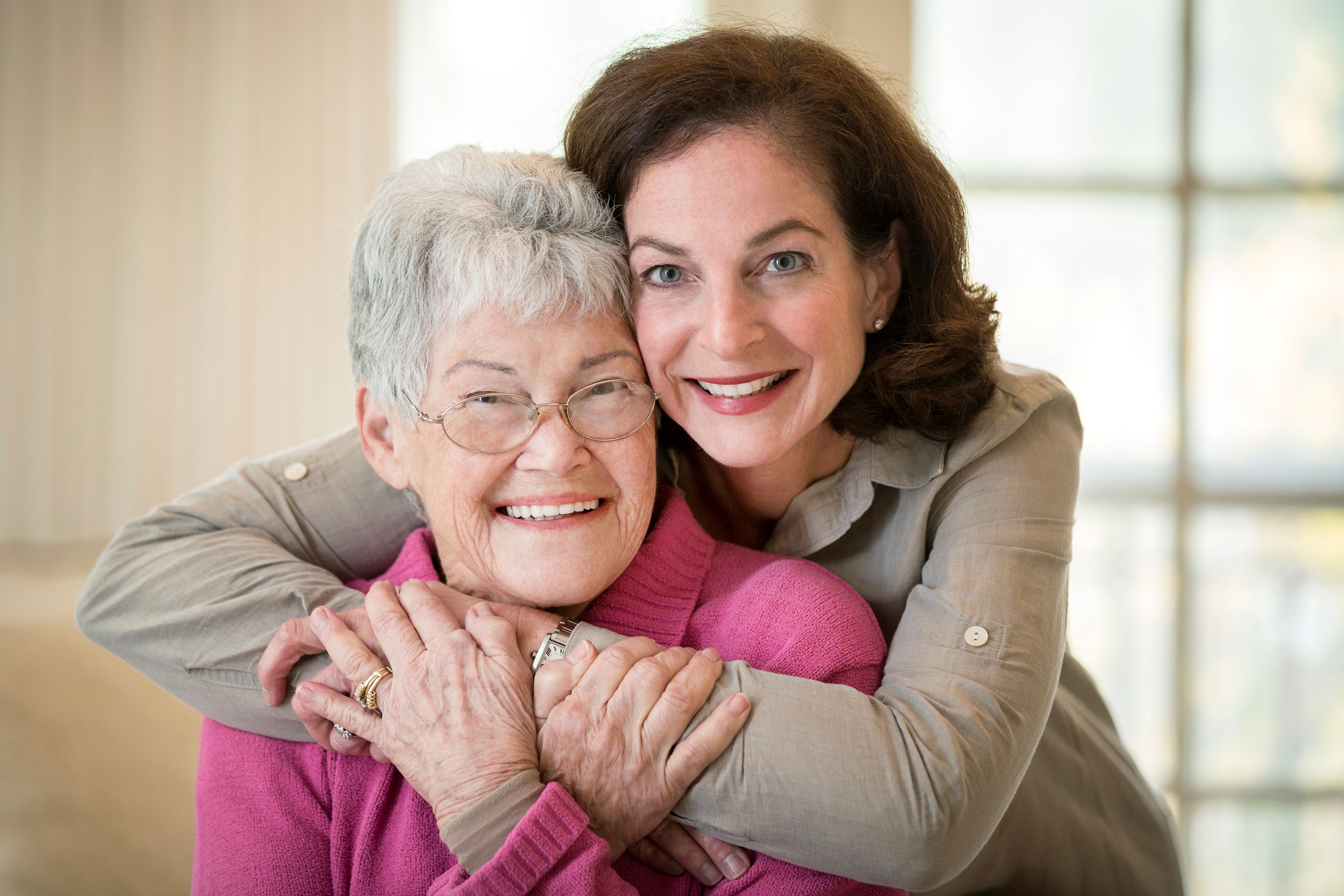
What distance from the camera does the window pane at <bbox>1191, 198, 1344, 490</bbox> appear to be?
3809 mm

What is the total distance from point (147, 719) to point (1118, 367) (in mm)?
3586

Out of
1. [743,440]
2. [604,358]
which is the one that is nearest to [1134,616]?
[743,440]

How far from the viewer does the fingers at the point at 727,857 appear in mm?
1223

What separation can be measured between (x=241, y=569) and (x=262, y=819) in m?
0.37

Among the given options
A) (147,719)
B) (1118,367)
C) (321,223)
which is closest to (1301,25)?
(1118,367)

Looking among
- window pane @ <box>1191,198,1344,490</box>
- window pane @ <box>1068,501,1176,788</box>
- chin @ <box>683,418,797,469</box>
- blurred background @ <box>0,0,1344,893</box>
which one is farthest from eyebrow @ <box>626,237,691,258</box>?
window pane @ <box>1191,198,1344,490</box>

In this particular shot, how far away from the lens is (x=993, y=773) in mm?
1268

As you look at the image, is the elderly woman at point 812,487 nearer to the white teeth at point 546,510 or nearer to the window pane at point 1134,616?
the white teeth at point 546,510

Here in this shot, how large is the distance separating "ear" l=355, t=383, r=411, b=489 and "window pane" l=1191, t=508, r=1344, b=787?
335cm

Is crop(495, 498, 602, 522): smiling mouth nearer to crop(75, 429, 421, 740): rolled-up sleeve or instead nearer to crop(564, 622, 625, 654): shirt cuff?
crop(564, 622, 625, 654): shirt cuff

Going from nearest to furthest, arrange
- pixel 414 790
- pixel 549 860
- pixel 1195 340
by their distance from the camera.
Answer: pixel 549 860 → pixel 414 790 → pixel 1195 340

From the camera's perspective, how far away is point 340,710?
4.18 ft

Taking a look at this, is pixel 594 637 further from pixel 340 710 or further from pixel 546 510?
pixel 340 710

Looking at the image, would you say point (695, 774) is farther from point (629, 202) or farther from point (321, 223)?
point (321, 223)
